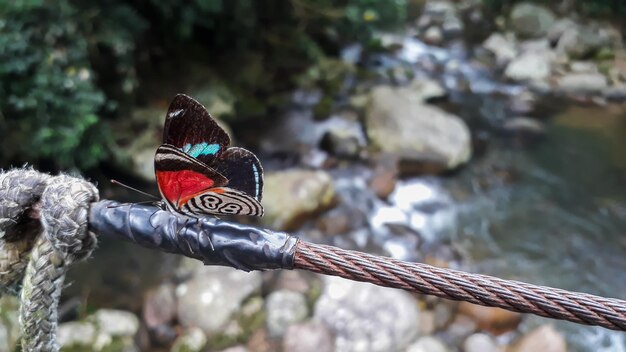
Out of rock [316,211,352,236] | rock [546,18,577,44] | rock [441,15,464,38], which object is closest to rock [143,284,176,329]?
rock [316,211,352,236]

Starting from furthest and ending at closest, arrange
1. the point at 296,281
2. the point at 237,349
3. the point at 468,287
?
the point at 296,281
the point at 237,349
the point at 468,287

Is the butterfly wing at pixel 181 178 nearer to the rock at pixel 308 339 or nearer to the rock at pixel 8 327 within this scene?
the rock at pixel 8 327

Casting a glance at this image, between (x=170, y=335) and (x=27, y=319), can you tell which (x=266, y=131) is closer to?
(x=170, y=335)

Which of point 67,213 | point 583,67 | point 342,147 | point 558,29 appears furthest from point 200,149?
point 558,29

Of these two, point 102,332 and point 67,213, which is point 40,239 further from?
point 102,332

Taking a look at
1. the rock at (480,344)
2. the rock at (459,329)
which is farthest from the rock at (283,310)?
the rock at (480,344)

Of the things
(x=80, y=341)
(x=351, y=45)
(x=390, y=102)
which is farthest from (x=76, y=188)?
(x=351, y=45)

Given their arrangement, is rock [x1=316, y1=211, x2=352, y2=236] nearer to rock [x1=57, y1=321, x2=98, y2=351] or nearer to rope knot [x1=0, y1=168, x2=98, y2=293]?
rock [x1=57, y1=321, x2=98, y2=351]
